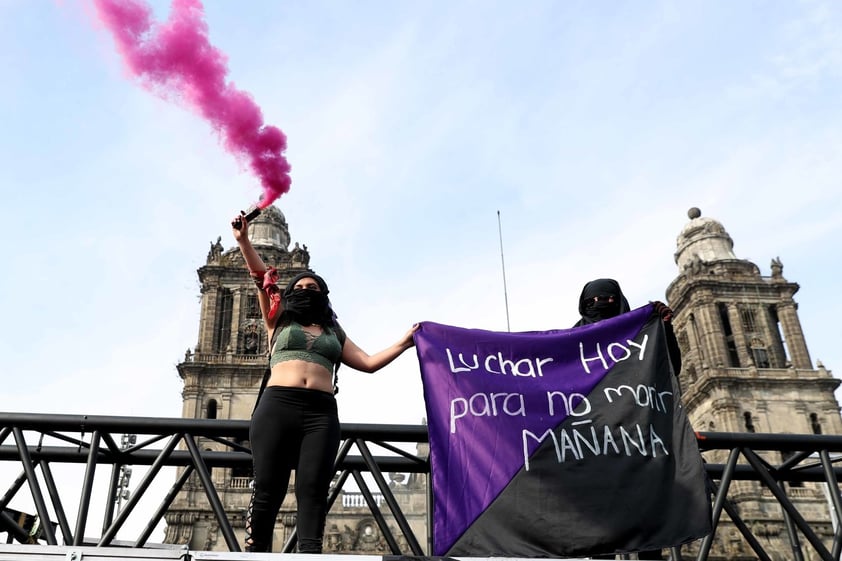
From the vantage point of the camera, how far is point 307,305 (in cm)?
495

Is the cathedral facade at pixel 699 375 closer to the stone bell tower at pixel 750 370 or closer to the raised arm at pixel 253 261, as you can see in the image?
the stone bell tower at pixel 750 370

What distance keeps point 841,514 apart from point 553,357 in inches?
81.0

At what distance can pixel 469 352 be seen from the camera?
539cm

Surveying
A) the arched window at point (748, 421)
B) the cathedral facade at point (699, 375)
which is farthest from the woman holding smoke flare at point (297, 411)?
the arched window at point (748, 421)

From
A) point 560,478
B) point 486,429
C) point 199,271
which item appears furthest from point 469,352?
point 199,271

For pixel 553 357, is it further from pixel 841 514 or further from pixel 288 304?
pixel 841 514

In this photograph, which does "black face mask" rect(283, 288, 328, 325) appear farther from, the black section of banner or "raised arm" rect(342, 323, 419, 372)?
the black section of banner

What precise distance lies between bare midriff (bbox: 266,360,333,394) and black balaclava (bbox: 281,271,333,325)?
34 centimetres

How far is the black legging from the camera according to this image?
4.42 meters

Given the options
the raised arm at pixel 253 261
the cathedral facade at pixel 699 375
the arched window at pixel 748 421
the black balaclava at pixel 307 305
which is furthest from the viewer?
the arched window at pixel 748 421

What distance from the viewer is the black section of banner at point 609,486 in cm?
476

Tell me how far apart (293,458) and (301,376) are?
44 centimetres

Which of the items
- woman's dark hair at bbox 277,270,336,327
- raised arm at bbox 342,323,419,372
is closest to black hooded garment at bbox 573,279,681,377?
raised arm at bbox 342,323,419,372

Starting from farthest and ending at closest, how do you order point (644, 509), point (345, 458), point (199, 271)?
1. point (199, 271)
2. point (345, 458)
3. point (644, 509)
